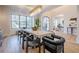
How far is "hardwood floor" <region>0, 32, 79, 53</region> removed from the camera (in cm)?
250

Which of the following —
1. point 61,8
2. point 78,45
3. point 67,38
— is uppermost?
point 61,8

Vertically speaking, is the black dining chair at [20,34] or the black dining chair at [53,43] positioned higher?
the black dining chair at [20,34]

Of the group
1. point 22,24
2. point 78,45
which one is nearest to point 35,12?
point 22,24

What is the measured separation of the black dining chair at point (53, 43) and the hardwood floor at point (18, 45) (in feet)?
0.37

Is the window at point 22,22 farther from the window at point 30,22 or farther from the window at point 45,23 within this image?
the window at point 45,23

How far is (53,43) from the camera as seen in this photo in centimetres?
255

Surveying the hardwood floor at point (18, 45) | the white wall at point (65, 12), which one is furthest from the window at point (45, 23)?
the hardwood floor at point (18, 45)

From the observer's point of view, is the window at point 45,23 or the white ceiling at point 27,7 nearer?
the white ceiling at point 27,7

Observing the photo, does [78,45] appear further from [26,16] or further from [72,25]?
[26,16]

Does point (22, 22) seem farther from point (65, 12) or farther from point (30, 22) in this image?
point (65, 12)

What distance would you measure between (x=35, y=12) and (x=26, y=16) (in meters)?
0.23

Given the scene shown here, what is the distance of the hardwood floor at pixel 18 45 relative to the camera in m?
2.50

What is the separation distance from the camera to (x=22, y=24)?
2.68 meters
